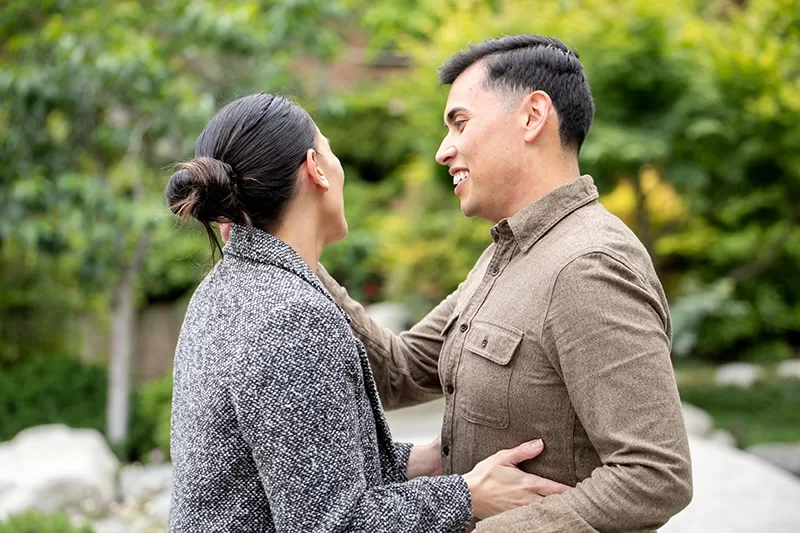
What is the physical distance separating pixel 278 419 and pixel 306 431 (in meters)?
0.06

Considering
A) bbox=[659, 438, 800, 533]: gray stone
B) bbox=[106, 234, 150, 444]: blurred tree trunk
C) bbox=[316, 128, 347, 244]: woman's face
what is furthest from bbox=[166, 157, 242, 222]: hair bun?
bbox=[106, 234, 150, 444]: blurred tree trunk

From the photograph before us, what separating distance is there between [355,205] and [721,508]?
8171 millimetres

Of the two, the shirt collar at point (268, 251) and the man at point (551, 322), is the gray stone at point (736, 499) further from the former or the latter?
the shirt collar at point (268, 251)

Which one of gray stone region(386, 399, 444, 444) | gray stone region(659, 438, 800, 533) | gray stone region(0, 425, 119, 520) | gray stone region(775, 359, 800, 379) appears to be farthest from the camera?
gray stone region(775, 359, 800, 379)

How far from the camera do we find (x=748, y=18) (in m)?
8.80

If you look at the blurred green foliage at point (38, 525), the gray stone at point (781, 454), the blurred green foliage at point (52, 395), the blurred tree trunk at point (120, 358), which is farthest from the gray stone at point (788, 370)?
the blurred green foliage at point (38, 525)

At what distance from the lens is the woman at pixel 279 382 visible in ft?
5.24

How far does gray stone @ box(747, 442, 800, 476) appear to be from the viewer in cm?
679

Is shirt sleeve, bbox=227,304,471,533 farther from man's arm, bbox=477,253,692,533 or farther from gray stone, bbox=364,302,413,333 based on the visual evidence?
gray stone, bbox=364,302,413,333

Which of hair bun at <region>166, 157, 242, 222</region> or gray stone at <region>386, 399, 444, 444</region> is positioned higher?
hair bun at <region>166, 157, 242, 222</region>

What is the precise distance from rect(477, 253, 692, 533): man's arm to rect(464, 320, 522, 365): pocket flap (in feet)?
0.38

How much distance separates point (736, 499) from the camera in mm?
4688

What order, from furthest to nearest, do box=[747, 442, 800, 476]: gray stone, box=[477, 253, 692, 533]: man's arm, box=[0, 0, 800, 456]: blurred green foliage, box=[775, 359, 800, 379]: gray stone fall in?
1. box=[775, 359, 800, 379]: gray stone
2. box=[747, 442, 800, 476]: gray stone
3. box=[0, 0, 800, 456]: blurred green foliage
4. box=[477, 253, 692, 533]: man's arm


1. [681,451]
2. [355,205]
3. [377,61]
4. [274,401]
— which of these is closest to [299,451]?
[274,401]
